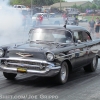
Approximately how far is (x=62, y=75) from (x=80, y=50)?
1.21 m

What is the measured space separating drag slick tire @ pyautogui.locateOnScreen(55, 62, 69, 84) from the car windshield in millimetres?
917

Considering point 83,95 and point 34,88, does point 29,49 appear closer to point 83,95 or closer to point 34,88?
point 34,88

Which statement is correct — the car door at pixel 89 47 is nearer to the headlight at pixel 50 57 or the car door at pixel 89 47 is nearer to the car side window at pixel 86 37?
the car side window at pixel 86 37

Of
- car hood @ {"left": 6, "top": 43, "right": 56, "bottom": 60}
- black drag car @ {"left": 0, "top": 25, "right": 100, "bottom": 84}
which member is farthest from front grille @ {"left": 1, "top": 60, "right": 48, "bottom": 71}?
car hood @ {"left": 6, "top": 43, "right": 56, "bottom": 60}

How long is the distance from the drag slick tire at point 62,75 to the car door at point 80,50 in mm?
598

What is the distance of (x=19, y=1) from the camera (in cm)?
5753

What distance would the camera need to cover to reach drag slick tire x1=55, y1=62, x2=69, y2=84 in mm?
8023

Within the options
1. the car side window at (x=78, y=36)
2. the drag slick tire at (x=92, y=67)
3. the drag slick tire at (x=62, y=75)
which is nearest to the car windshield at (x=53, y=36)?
the car side window at (x=78, y=36)

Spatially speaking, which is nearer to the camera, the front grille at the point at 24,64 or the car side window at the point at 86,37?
the front grille at the point at 24,64

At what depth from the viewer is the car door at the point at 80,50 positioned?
29.2 feet

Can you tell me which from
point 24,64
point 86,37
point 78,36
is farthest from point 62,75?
point 86,37

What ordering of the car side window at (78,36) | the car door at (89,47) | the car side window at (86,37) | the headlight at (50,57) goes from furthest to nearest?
the car side window at (86,37), the car door at (89,47), the car side window at (78,36), the headlight at (50,57)

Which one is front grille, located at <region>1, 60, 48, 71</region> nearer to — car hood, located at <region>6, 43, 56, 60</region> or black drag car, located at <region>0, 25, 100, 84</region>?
black drag car, located at <region>0, 25, 100, 84</region>

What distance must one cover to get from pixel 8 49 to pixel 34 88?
1.30 m
